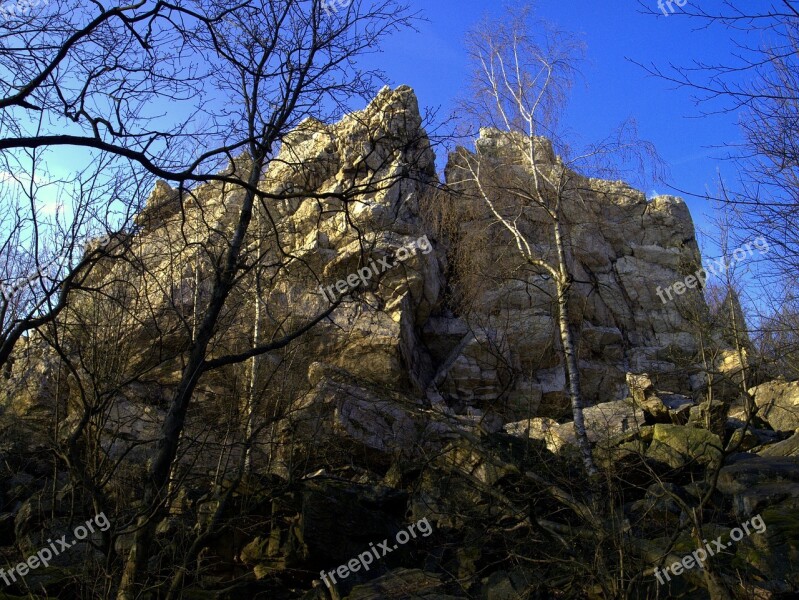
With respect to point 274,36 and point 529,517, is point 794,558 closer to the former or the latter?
point 529,517

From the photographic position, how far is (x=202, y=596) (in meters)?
6.03

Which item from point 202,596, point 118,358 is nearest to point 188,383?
point 118,358

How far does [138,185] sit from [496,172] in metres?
9.64

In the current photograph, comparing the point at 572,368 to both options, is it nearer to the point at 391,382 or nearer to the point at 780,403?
the point at 780,403
